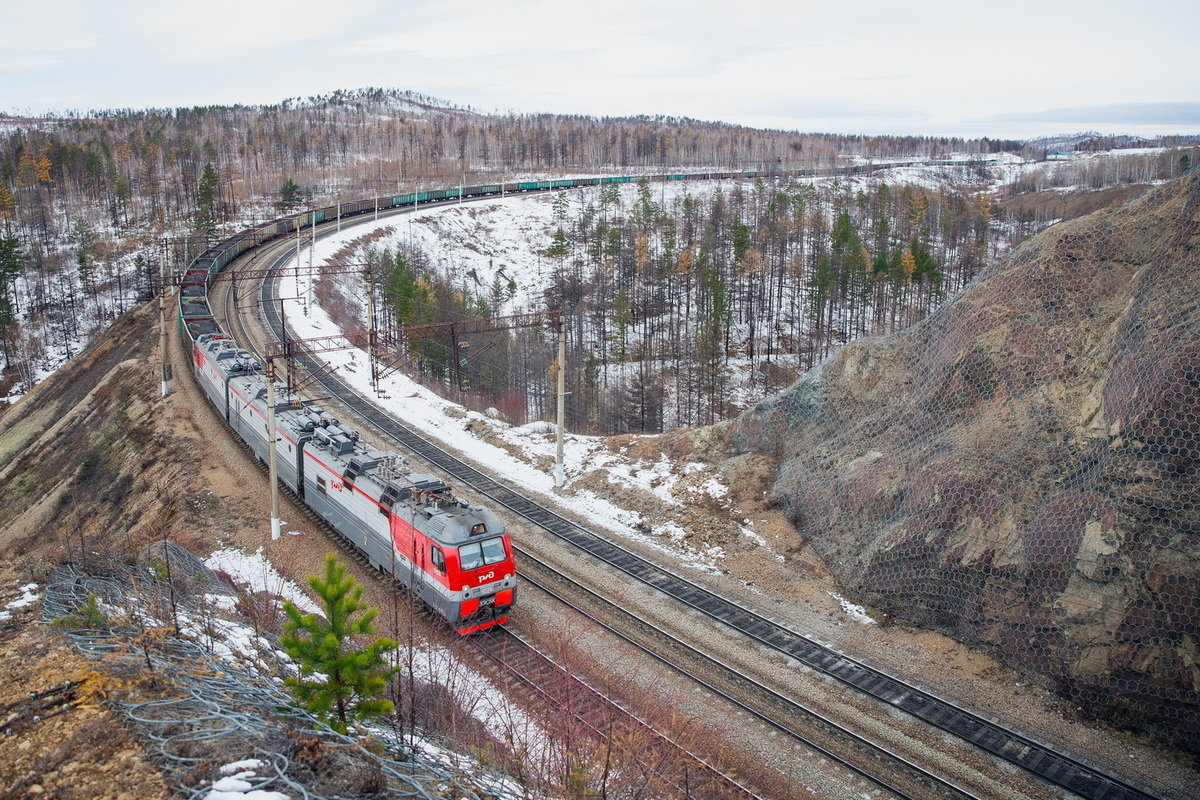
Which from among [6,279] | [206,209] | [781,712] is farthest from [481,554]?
[6,279]

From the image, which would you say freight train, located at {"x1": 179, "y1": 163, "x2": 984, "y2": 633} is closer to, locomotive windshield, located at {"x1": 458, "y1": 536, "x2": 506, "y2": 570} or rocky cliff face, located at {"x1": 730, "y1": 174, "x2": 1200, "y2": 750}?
locomotive windshield, located at {"x1": 458, "y1": 536, "x2": 506, "y2": 570}

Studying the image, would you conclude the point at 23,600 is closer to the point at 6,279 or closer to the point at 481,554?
the point at 481,554

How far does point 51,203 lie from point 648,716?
13306cm

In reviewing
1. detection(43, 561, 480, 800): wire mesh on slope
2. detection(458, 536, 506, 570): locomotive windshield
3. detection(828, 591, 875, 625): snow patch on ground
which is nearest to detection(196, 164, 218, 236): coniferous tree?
detection(458, 536, 506, 570): locomotive windshield

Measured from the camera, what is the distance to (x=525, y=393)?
64.1 metres

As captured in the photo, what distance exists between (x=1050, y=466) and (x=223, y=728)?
1804cm

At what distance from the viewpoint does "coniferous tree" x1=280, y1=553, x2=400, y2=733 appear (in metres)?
9.32

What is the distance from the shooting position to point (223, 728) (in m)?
9.32

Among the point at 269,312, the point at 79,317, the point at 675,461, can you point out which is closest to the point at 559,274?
the point at 269,312

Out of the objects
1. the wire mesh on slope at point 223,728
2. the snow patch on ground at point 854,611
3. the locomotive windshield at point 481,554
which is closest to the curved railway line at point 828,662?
the snow patch on ground at point 854,611

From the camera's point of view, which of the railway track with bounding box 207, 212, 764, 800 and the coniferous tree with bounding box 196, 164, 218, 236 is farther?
the coniferous tree with bounding box 196, 164, 218, 236

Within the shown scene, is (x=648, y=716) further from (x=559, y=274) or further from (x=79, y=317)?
(x=79, y=317)

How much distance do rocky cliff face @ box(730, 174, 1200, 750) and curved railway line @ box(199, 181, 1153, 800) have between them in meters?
1.96

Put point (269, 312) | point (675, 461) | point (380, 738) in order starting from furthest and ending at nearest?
point (269, 312) → point (675, 461) → point (380, 738)
